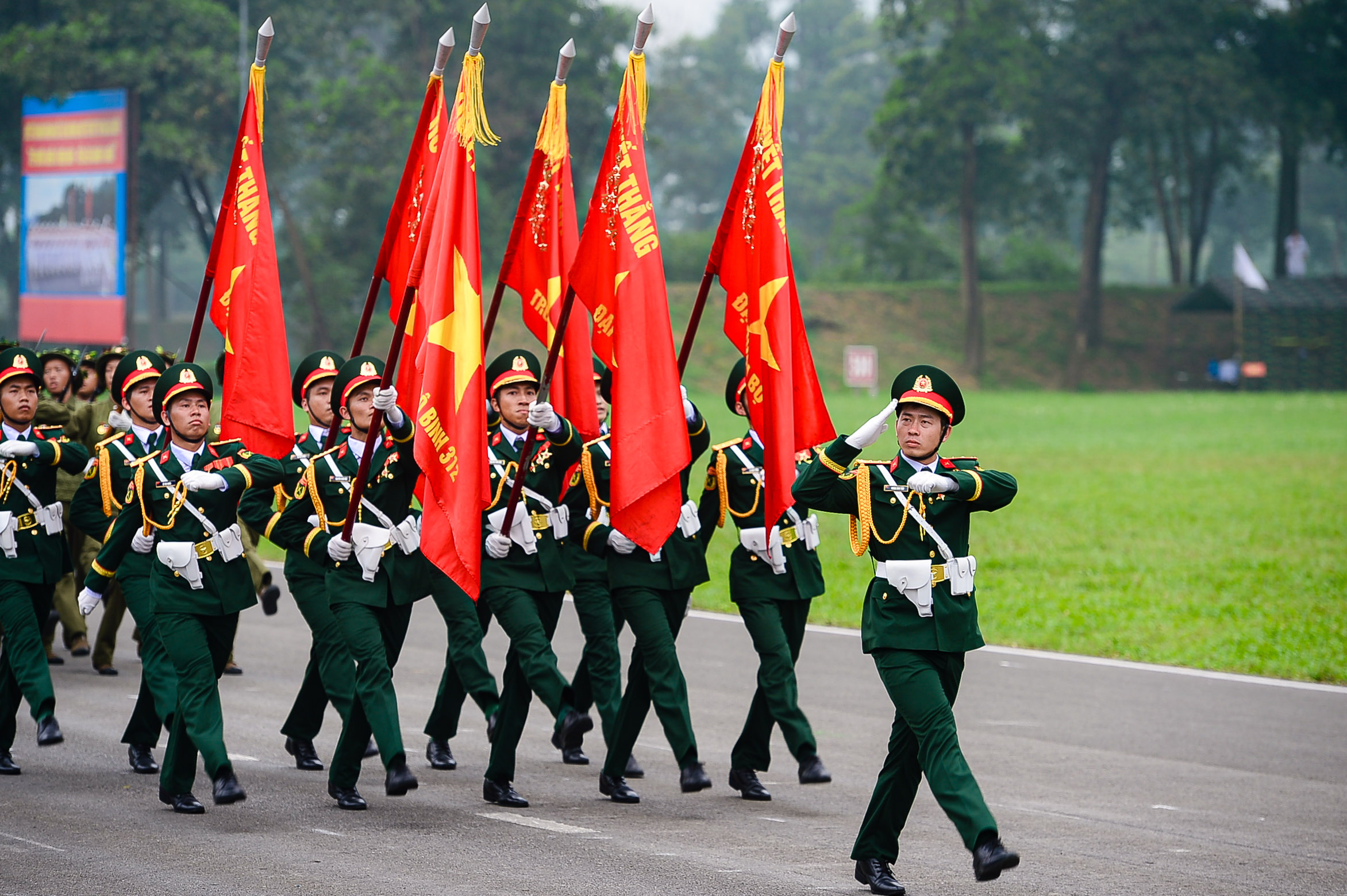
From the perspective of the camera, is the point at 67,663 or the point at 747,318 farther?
the point at 67,663

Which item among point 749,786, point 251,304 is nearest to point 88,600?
point 251,304

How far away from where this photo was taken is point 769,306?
24.8 feet

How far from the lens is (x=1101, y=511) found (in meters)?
21.6

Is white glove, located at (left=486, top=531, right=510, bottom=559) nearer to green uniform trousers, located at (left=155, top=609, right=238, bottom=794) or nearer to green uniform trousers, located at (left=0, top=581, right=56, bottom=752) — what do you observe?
green uniform trousers, located at (left=155, top=609, right=238, bottom=794)

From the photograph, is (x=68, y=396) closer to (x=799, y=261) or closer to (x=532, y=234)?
(x=532, y=234)

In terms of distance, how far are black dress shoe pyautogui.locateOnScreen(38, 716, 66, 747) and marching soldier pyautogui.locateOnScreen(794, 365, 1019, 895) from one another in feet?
14.6

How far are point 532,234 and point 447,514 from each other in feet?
6.15

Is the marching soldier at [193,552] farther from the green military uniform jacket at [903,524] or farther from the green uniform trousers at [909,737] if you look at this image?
the green uniform trousers at [909,737]

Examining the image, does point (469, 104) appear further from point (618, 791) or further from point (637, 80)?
point (618, 791)

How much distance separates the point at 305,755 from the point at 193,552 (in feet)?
4.96

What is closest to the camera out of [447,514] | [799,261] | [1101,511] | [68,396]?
[447,514]

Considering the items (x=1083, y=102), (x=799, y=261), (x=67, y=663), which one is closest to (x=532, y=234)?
(x=67, y=663)

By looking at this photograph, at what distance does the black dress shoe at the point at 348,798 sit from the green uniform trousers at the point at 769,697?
1.77m

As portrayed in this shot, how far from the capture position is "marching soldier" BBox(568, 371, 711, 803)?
7.71m
